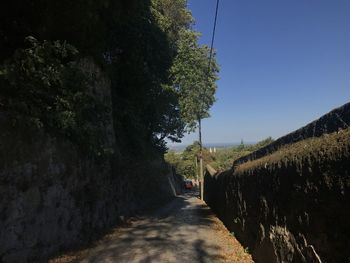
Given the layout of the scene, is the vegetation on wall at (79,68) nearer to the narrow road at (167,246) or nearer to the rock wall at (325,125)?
the narrow road at (167,246)

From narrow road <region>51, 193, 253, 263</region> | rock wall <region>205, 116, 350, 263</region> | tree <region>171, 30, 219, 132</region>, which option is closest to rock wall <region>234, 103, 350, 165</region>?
rock wall <region>205, 116, 350, 263</region>

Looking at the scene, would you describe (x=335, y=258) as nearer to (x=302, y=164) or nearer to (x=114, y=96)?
(x=302, y=164)

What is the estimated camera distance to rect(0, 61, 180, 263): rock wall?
741 cm

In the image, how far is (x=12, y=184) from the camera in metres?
7.52

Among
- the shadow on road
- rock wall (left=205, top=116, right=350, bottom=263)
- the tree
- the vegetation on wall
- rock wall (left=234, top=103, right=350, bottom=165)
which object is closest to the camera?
rock wall (left=205, top=116, right=350, bottom=263)

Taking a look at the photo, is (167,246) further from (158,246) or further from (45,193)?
(45,193)

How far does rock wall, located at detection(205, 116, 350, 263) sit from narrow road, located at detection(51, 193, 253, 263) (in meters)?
1.05

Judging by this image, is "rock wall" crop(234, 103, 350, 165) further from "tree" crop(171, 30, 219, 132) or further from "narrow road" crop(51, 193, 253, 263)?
"tree" crop(171, 30, 219, 132)

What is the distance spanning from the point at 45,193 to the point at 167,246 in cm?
340

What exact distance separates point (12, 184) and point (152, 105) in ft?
49.0

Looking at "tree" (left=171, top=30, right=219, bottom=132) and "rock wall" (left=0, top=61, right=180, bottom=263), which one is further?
"tree" (left=171, top=30, right=219, bottom=132)

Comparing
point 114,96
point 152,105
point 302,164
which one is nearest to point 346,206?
point 302,164

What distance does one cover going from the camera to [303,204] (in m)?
5.30

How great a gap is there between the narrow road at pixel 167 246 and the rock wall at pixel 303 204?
105 cm
